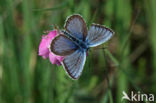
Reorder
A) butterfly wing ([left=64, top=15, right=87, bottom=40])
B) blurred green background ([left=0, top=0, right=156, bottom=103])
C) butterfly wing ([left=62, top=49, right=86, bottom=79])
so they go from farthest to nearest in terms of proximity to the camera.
→ blurred green background ([left=0, top=0, right=156, bottom=103]) → butterfly wing ([left=64, top=15, right=87, bottom=40]) → butterfly wing ([left=62, top=49, right=86, bottom=79])

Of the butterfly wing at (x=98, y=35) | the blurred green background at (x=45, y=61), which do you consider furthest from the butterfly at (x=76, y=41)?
the blurred green background at (x=45, y=61)

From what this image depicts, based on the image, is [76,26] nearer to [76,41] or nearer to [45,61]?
[76,41]

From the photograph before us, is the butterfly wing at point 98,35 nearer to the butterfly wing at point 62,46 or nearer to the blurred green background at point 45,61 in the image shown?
the butterfly wing at point 62,46

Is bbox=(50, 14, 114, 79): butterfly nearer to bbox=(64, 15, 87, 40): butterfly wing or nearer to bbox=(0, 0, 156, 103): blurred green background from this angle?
bbox=(64, 15, 87, 40): butterfly wing

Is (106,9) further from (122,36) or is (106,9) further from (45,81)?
(45,81)

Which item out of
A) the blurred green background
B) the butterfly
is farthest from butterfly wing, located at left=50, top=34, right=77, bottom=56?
the blurred green background

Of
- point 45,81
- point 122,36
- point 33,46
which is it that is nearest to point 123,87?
point 122,36
